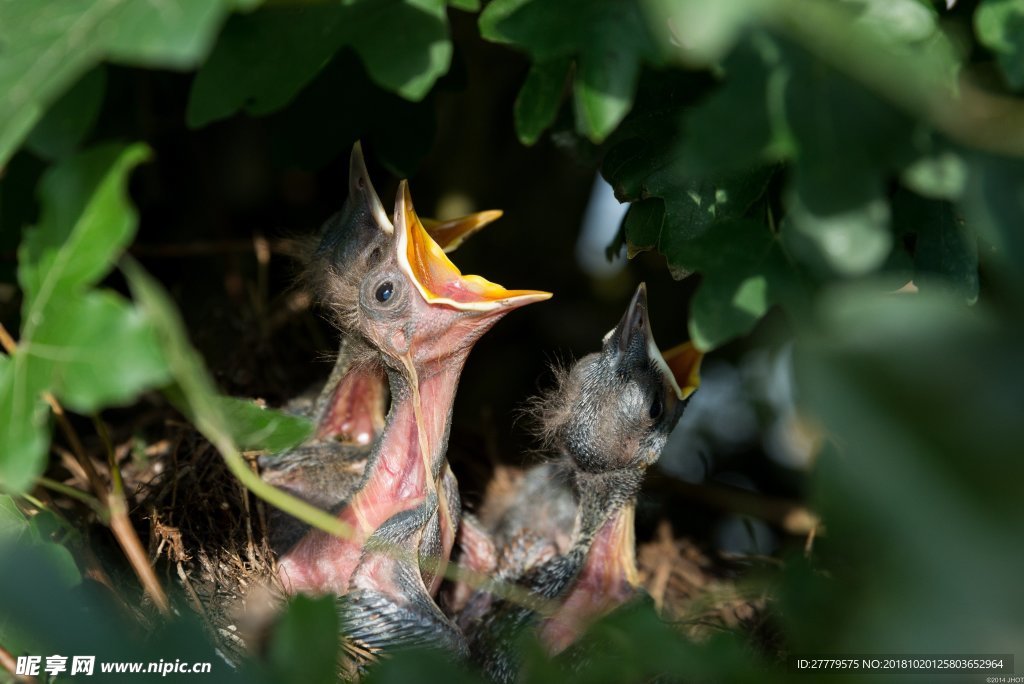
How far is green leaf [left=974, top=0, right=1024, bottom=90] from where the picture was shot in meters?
0.85

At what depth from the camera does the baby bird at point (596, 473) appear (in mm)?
1419

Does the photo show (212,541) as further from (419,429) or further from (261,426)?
(261,426)

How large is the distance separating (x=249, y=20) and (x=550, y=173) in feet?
4.36

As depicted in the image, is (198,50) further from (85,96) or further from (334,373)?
(334,373)

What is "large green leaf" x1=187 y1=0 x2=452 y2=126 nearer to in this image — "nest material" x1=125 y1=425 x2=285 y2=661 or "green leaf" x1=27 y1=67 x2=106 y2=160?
"green leaf" x1=27 y1=67 x2=106 y2=160

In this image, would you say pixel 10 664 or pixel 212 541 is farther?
pixel 212 541

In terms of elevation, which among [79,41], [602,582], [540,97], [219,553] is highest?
[79,41]

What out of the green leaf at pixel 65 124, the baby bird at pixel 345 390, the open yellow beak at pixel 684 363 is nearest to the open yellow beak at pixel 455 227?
the baby bird at pixel 345 390

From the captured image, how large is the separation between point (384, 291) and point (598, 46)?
0.60 meters

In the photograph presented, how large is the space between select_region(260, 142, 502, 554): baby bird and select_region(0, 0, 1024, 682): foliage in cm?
41

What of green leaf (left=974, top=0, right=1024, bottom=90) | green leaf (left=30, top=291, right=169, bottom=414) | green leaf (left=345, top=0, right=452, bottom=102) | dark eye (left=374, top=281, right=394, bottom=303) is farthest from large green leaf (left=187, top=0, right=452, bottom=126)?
green leaf (left=974, top=0, right=1024, bottom=90)

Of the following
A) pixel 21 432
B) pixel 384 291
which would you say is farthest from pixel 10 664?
pixel 384 291

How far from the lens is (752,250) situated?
0.95 metres

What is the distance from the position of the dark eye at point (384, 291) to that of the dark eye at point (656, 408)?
1.39 feet
